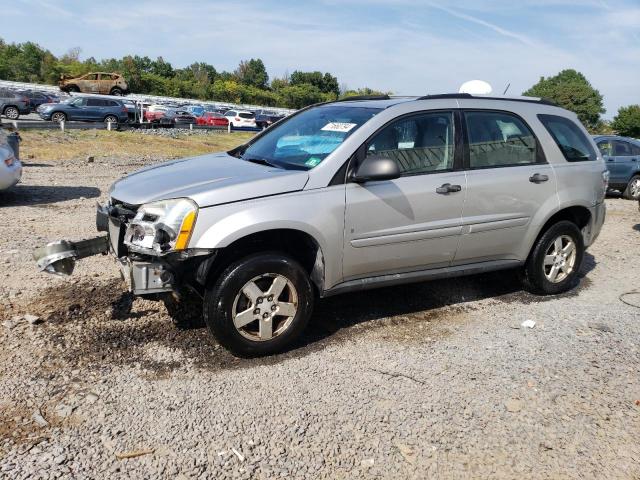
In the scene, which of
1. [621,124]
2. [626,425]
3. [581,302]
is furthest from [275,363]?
[621,124]

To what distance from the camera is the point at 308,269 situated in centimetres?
432

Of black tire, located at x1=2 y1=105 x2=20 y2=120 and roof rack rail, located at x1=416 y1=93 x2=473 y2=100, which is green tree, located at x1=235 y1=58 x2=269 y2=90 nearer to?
black tire, located at x1=2 y1=105 x2=20 y2=120

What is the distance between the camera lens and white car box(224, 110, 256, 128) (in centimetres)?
3731

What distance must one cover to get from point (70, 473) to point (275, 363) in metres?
1.57

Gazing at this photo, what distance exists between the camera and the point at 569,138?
565cm

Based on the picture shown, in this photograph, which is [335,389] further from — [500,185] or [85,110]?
[85,110]

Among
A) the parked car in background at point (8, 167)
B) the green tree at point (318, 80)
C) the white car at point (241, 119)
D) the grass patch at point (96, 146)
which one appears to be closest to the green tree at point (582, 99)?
the green tree at point (318, 80)

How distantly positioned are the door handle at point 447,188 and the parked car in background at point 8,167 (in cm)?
742

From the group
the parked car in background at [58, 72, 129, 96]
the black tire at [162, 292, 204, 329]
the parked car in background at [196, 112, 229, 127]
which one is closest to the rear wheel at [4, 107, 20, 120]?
the parked car in background at [196, 112, 229, 127]

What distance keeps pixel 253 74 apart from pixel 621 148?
3384 inches

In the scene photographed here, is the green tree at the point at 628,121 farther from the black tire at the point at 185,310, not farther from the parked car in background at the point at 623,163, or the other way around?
the black tire at the point at 185,310

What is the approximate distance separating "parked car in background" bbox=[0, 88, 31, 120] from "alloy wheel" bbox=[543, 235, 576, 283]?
95.8 feet

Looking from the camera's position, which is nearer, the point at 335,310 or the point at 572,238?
the point at 335,310

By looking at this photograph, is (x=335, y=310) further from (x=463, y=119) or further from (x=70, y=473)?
(x=70, y=473)
